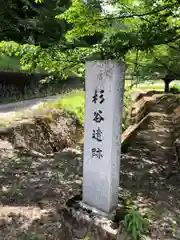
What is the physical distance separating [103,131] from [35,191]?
1403 mm

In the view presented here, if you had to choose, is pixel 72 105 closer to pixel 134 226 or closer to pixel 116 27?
pixel 116 27

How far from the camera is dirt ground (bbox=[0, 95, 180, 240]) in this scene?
2.42 metres

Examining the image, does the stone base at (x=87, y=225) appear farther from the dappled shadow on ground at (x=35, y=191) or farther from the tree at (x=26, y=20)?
the tree at (x=26, y=20)

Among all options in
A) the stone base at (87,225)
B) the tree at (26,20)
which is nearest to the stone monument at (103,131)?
the stone base at (87,225)

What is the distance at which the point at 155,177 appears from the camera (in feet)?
12.2

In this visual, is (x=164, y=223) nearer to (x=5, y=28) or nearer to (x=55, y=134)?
(x=55, y=134)

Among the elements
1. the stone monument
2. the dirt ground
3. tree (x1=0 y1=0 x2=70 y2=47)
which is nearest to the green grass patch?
tree (x1=0 y1=0 x2=70 y2=47)

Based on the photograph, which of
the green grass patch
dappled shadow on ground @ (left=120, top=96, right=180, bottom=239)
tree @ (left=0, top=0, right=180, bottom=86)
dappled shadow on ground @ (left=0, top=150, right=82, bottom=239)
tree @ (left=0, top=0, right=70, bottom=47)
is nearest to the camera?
dappled shadow on ground @ (left=0, top=150, right=82, bottom=239)

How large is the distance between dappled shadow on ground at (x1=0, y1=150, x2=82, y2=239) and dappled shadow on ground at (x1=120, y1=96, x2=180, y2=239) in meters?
0.78

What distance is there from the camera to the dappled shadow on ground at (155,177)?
2644 mm

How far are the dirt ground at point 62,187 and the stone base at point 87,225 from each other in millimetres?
84

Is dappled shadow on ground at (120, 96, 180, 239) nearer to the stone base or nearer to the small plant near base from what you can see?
the small plant near base

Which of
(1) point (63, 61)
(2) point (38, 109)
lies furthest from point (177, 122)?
(1) point (63, 61)

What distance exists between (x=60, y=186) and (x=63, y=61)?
1.86 metres
